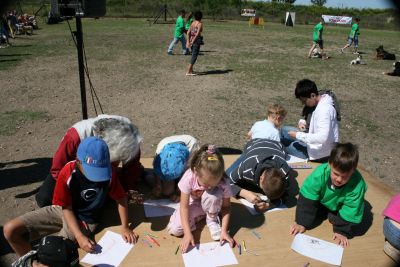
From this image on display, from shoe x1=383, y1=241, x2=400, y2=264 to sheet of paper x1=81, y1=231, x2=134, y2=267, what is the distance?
187 cm

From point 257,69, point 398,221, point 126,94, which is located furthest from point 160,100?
point 398,221

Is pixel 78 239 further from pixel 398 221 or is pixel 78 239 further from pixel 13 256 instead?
pixel 398 221

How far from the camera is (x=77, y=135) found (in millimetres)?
2711

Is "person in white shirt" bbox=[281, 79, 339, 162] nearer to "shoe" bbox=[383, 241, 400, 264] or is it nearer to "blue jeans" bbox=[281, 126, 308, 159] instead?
"blue jeans" bbox=[281, 126, 308, 159]

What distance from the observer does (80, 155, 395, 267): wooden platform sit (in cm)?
247

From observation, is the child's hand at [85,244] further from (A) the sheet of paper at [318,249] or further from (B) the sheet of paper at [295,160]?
(B) the sheet of paper at [295,160]

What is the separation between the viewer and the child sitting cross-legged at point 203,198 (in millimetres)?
2477

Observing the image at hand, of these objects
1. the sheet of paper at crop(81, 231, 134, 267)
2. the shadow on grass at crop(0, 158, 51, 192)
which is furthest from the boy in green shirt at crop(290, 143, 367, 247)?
the shadow on grass at crop(0, 158, 51, 192)

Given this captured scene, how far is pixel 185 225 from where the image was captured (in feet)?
8.43

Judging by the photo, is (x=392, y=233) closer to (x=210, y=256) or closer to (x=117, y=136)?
(x=210, y=256)

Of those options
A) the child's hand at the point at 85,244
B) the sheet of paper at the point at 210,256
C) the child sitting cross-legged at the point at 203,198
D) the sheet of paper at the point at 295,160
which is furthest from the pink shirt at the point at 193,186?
the sheet of paper at the point at 295,160

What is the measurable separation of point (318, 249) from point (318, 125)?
1.59m

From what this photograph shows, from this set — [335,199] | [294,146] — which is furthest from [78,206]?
[294,146]

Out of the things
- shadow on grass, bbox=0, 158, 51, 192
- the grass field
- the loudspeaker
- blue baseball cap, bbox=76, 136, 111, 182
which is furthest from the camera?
the grass field
